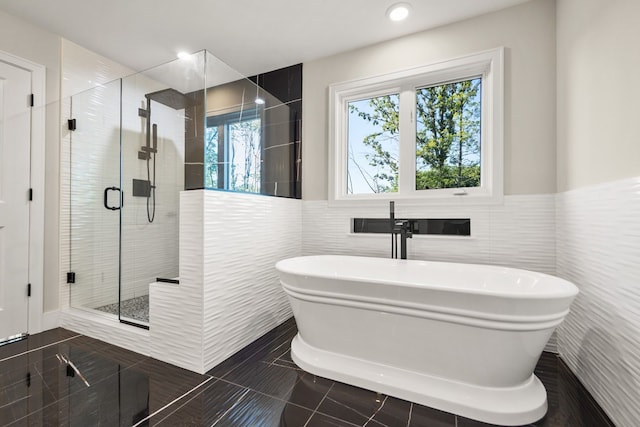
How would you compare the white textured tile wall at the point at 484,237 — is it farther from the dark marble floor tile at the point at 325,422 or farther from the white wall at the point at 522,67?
the dark marble floor tile at the point at 325,422

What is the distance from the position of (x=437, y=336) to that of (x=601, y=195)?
1.09 meters

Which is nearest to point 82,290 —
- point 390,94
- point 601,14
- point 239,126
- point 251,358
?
point 251,358

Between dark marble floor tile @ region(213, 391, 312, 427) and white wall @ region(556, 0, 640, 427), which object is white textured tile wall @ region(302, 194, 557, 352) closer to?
white wall @ region(556, 0, 640, 427)

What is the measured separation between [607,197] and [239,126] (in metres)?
2.27

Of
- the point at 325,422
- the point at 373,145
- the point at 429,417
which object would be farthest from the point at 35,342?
the point at 373,145

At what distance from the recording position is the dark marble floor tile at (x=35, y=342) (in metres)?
1.93

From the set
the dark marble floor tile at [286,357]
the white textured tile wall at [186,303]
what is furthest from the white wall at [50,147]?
the dark marble floor tile at [286,357]

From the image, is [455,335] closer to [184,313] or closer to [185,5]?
[184,313]

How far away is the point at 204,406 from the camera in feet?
4.59

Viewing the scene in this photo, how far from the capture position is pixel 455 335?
4.43 feet

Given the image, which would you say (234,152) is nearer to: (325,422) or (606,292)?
(325,422)

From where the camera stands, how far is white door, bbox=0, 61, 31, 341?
2082 mm

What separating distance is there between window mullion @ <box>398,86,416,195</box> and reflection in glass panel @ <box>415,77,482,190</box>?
47 millimetres

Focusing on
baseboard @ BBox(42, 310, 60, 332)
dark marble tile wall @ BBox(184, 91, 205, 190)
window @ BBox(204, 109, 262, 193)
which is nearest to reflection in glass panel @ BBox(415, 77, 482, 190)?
window @ BBox(204, 109, 262, 193)
